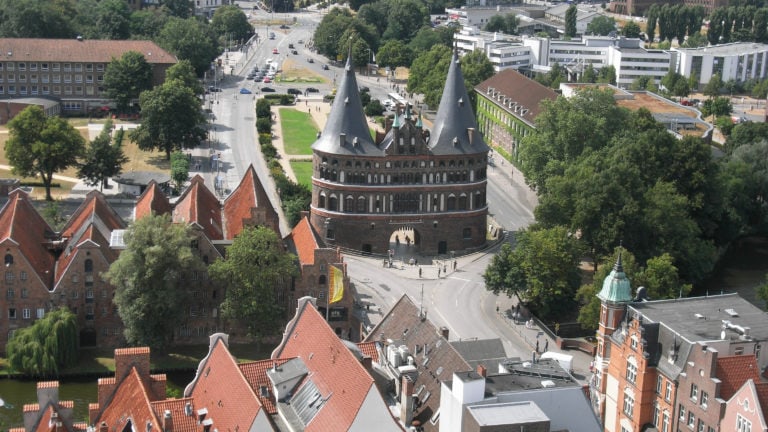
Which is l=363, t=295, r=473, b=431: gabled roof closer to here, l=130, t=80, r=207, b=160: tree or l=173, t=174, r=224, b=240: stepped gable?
l=173, t=174, r=224, b=240: stepped gable

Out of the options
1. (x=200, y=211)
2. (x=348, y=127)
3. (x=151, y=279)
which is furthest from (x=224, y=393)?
(x=348, y=127)

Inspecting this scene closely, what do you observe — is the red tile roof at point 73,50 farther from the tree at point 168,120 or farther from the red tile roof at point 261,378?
the red tile roof at point 261,378

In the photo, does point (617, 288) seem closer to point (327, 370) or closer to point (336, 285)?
point (327, 370)

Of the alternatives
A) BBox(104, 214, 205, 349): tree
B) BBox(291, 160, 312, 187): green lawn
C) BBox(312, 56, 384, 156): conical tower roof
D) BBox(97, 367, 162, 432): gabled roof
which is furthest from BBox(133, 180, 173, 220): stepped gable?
BBox(291, 160, 312, 187): green lawn

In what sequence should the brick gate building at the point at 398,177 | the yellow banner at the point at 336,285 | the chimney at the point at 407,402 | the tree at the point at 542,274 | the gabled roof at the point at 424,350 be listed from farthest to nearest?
the brick gate building at the point at 398,177 → the tree at the point at 542,274 → the yellow banner at the point at 336,285 → the gabled roof at the point at 424,350 → the chimney at the point at 407,402

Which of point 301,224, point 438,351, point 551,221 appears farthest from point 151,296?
point 551,221

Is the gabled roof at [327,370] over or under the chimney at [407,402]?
over

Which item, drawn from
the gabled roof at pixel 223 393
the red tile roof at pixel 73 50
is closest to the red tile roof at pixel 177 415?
the gabled roof at pixel 223 393
